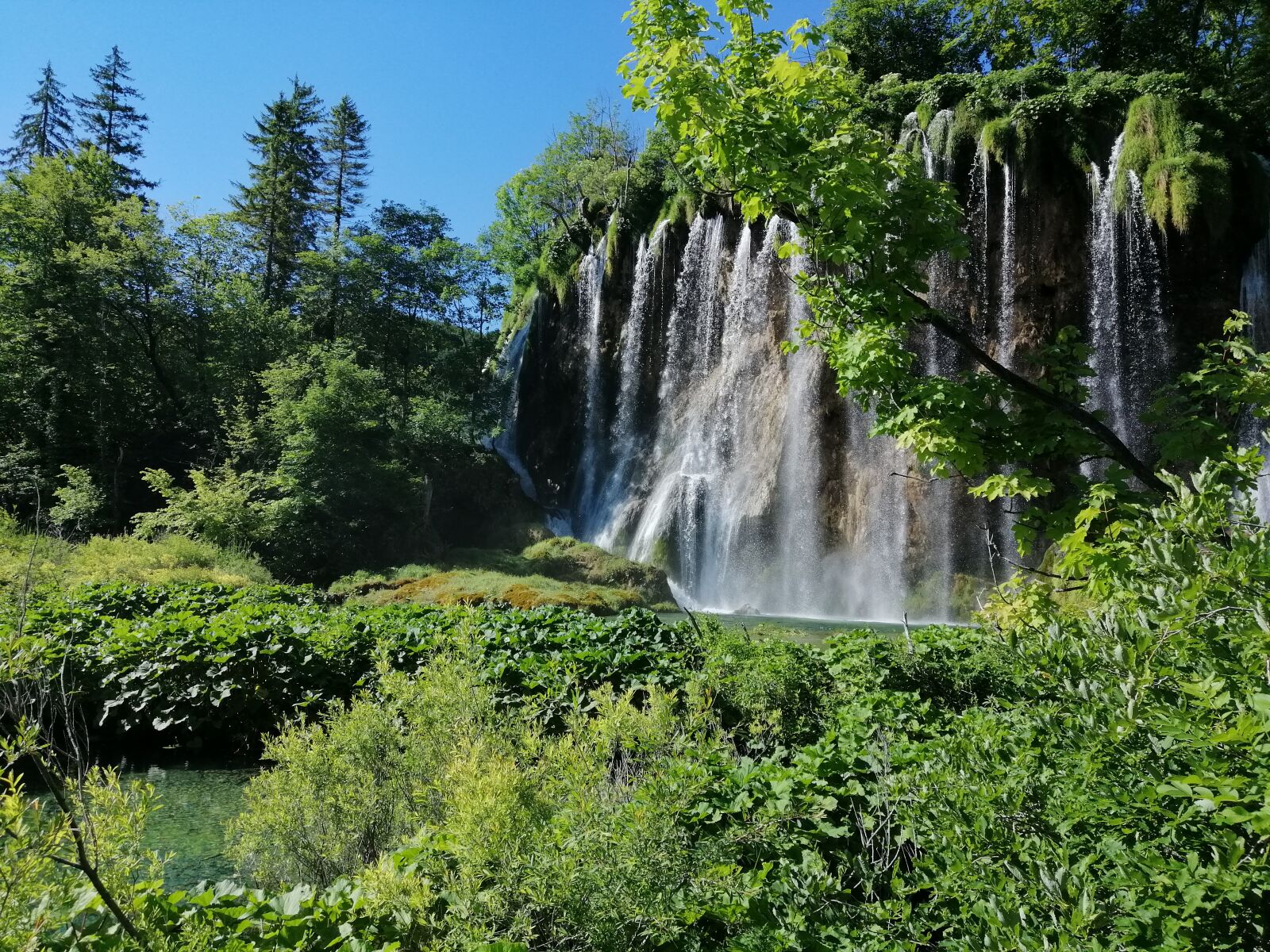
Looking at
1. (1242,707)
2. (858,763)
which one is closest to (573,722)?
(858,763)

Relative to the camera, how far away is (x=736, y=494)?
69.8 feet

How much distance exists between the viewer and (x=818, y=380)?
2025 centimetres

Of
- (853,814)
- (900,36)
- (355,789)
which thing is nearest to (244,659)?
(355,789)

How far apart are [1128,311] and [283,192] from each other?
34090 mm

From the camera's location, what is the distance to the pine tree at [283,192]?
3506 centimetres

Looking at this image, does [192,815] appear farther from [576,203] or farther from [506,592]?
[576,203]

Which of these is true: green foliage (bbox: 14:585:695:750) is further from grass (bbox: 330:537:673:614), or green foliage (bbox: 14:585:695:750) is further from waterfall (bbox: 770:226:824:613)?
waterfall (bbox: 770:226:824:613)

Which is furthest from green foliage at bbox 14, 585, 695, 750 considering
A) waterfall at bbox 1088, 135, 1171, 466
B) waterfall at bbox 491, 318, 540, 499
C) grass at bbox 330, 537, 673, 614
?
waterfall at bbox 491, 318, 540, 499

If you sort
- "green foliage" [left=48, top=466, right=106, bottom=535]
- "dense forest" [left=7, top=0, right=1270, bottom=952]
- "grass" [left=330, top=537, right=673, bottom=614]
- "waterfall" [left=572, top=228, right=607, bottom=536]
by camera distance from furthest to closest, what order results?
"waterfall" [left=572, top=228, right=607, bottom=536], "green foliage" [left=48, top=466, right=106, bottom=535], "grass" [left=330, top=537, right=673, bottom=614], "dense forest" [left=7, top=0, right=1270, bottom=952]

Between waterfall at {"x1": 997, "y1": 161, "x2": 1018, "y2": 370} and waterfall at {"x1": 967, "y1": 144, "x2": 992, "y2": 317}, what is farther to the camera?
waterfall at {"x1": 967, "y1": 144, "x2": 992, "y2": 317}

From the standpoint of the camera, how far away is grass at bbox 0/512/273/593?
12672 mm

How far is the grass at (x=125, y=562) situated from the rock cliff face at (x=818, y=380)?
11106mm

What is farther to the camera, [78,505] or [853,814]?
[78,505]

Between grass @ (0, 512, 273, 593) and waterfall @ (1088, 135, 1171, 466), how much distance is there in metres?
18.5
